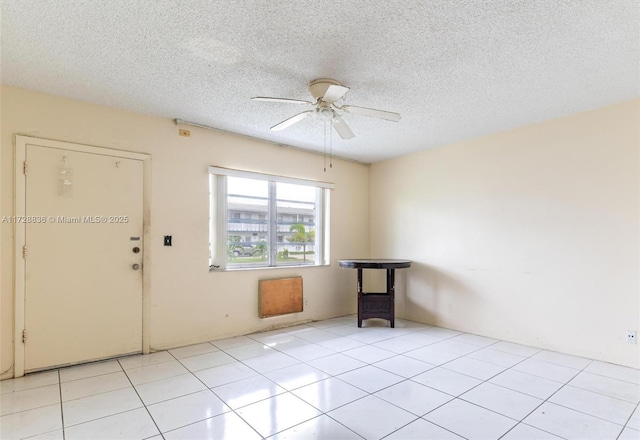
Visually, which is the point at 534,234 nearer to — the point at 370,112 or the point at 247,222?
the point at 370,112

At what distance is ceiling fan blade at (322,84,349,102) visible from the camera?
2.48 m

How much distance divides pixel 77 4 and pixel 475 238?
4.43 meters

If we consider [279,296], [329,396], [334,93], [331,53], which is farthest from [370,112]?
[279,296]

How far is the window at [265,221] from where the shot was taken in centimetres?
419

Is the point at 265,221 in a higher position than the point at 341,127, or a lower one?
lower

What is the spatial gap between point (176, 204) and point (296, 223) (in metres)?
1.78

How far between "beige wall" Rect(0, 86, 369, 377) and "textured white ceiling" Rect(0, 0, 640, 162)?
0.72 feet

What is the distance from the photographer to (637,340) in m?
3.12

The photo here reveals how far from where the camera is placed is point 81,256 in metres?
3.20

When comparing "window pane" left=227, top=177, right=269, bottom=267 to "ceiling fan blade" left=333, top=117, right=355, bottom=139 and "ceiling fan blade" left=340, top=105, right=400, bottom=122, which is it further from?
"ceiling fan blade" left=340, top=105, right=400, bottom=122

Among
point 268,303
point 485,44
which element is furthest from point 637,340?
point 268,303

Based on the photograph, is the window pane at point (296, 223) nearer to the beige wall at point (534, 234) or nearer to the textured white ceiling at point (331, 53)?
the beige wall at point (534, 234)

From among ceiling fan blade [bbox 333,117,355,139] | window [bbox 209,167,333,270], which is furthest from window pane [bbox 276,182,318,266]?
ceiling fan blade [bbox 333,117,355,139]

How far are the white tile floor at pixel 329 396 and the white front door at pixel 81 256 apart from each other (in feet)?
0.79
